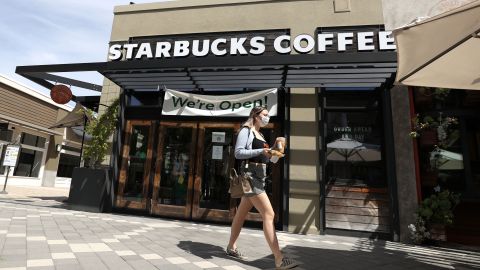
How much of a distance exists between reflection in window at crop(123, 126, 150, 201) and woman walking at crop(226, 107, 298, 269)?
4.10 meters

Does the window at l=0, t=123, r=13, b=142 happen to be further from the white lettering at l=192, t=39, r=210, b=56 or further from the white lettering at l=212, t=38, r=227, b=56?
the white lettering at l=212, t=38, r=227, b=56

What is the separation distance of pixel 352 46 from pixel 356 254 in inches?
150

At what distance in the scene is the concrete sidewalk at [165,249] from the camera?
2.86 metres

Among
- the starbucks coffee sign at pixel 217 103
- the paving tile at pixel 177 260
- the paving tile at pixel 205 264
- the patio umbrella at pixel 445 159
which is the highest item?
the starbucks coffee sign at pixel 217 103

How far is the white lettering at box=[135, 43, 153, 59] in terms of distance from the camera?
6.82 meters

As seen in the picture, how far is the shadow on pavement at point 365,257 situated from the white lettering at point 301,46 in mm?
3749

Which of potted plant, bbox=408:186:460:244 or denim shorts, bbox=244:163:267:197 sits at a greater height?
denim shorts, bbox=244:163:267:197

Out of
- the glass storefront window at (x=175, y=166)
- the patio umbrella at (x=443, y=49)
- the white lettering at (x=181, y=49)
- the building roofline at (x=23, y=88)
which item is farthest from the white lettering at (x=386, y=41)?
the building roofline at (x=23, y=88)

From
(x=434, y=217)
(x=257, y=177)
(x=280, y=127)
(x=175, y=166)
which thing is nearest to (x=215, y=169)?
(x=175, y=166)

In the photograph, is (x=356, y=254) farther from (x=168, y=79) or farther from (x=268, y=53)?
(x=168, y=79)

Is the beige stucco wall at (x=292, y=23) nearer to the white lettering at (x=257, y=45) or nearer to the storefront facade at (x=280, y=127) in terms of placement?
the storefront facade at (x=280, y=127)

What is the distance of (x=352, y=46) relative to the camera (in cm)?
589

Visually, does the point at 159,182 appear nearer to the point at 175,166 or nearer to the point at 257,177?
the point at 175,166

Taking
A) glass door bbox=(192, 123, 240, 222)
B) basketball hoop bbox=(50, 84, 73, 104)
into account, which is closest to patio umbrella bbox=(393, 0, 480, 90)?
glass door bbox=(192, 123, 240, 222)
